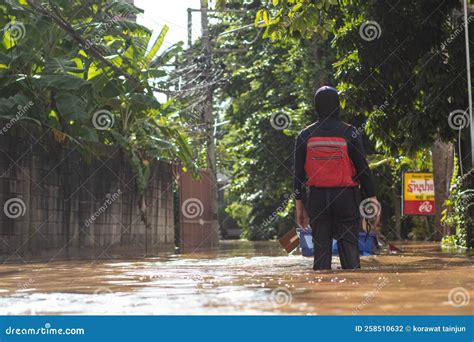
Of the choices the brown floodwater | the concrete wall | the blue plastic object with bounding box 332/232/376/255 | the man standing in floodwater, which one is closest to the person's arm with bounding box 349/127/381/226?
the man standing in floodwater

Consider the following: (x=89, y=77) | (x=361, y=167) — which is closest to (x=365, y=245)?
(x=361, y=167)

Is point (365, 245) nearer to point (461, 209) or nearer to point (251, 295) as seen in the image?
point (461, 209)

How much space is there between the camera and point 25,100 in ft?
40.8

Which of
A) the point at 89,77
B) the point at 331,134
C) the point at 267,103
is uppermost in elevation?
the point at 267,103

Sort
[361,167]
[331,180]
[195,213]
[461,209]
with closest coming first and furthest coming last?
[331,180] → [361,167] → [461,209] → [195,213]

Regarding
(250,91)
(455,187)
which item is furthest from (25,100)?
(250,91)

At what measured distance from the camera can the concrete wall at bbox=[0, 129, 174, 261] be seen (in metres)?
Answer: 11.6

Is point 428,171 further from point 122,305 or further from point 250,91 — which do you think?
point 122,305

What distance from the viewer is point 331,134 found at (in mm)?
6539

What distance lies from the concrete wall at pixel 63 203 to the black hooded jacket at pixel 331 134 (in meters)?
5.83

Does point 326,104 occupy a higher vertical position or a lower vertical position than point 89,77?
lower

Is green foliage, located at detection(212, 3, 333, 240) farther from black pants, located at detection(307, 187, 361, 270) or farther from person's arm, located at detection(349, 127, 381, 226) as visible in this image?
black pants, located at detection(307, 187, 361, 270)

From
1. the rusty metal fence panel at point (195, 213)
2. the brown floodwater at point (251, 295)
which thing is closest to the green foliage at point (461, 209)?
the brown floodwater at point (251, 295)

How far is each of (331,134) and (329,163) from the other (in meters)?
0.23
